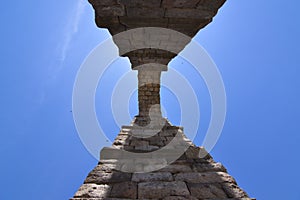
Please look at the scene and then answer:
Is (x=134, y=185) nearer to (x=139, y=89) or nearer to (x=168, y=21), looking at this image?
(x=168, y=21)

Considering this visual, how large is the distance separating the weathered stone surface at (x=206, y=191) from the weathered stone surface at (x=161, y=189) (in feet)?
0.26

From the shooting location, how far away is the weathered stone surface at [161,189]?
1.85 m

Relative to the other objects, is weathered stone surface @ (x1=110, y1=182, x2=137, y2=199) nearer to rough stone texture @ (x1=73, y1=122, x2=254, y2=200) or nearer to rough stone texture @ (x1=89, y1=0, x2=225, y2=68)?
rough stone texture @ (x1=73, y1=122, x2=254, y2=200)

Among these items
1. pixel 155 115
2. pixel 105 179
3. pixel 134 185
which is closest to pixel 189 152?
pixel 134 185

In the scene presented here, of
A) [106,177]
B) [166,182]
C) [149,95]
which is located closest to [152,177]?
[166,182]

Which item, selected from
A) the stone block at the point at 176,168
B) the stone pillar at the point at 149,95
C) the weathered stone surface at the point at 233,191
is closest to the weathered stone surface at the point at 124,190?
the stone block at the point at 176,168

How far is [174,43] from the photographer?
4164mm

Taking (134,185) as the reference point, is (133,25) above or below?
above

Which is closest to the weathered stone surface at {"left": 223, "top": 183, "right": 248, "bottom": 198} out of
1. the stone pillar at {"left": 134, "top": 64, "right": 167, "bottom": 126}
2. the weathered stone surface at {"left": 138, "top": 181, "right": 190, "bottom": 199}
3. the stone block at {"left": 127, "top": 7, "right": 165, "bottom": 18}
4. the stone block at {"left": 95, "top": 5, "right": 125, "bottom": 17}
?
the weathered stone surface at {"left": 138, "top": 181, "right": 190, "bottom": 199}

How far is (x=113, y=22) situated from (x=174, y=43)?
150 cm

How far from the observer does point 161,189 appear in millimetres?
1938

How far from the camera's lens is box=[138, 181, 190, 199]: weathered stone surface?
72.7 inches

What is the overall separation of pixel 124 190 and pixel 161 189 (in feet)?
1.30

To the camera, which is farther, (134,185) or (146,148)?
(146,148)
